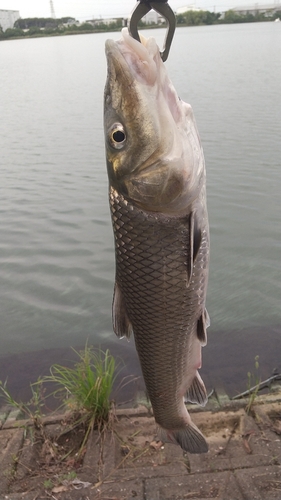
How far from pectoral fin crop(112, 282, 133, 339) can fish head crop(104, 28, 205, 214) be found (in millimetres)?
547

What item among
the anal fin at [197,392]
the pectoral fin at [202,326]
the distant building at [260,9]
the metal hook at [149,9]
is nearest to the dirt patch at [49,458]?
the anal fin at [197,392]

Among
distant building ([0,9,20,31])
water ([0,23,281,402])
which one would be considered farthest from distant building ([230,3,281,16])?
water ([0,23,281,402])

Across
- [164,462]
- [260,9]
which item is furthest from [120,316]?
[260,9]

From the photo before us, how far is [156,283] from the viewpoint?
218cm

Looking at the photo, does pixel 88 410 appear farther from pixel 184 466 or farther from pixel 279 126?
pixel 279 126

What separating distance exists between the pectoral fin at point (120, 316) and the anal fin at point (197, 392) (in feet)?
1.90

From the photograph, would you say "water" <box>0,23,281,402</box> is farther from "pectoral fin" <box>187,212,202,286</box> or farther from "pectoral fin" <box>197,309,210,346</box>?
"pectoral fin" <box>187,212,202,286</box>

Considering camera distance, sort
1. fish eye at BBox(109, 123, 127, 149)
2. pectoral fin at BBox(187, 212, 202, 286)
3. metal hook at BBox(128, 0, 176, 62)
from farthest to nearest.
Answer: pectoral fin at BBox(187, 212, 202, 286) < fish eye at BBox(109, 123, 127, 149) < metal hook at BBox(128, 0, 176, 62)

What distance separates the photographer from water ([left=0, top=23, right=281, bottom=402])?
5449 millimetres

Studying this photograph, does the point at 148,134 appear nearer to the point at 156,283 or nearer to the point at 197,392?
the point at 156,283

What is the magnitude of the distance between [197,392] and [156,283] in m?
0.87

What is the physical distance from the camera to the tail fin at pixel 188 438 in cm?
261

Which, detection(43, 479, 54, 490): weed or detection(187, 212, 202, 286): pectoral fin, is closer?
detection(187, 212, 202, 286): pectoral fin

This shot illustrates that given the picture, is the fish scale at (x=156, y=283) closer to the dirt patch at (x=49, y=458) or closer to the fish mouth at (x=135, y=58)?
the fish mouth at (x=135, y=58)
